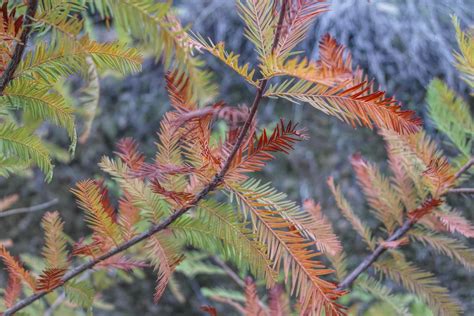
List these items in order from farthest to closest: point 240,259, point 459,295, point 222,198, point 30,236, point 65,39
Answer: point 30,236 < point 222,198 < point 459,295 < point 240,259 < point 65,39

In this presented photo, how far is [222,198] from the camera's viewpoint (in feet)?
5.20

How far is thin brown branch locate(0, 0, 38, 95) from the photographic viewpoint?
360 millimetres

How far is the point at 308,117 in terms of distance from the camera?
160 cm

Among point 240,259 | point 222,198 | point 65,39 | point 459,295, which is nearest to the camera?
point 65,39

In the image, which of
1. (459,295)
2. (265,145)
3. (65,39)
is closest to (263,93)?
(265,145)

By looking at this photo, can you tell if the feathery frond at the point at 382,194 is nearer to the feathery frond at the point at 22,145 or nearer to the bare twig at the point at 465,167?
the bare twig at the point at 465,167

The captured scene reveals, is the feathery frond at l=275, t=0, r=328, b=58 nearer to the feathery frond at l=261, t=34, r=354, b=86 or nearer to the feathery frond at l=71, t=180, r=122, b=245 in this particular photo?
the feathery frond at l=261, t=34, r=354, b=86

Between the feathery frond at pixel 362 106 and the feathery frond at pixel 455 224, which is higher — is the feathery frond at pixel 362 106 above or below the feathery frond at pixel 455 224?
above

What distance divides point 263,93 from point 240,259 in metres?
0.17

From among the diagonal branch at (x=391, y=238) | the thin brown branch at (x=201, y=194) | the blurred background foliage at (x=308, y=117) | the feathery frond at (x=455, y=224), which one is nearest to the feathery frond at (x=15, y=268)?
the thin brown branch at (x=201, y=194)

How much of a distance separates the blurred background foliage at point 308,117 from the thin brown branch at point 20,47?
1.05m

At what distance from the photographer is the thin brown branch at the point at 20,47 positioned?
14.2 inches

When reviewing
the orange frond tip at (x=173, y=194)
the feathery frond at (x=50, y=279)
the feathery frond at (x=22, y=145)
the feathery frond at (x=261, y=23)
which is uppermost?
the feathery frond at (x=261, y=23)

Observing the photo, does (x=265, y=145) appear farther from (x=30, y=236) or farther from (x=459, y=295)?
(x=30, y=236)
